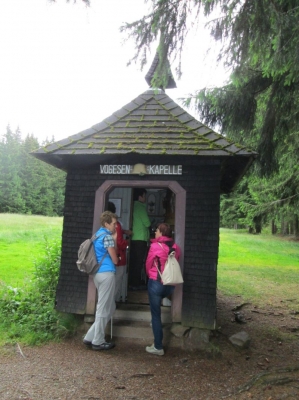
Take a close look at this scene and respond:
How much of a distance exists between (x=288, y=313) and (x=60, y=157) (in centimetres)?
649

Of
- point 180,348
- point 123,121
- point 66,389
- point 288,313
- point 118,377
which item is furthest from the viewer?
point 288,313

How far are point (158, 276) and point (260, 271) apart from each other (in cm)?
1118

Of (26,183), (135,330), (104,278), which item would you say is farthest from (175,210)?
(26,183)

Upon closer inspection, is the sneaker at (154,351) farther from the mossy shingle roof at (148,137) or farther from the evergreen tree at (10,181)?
the evergreen tree at (10,181)

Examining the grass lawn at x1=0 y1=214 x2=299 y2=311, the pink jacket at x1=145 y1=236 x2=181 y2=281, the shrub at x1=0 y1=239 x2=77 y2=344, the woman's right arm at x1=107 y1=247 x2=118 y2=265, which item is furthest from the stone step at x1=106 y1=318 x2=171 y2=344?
the grass lawn at x1=0 y1=214 x2=299 y2=311

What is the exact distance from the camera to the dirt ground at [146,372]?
4047mm

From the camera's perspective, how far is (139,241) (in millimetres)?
6938

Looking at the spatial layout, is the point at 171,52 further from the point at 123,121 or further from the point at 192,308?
the point at 192,308

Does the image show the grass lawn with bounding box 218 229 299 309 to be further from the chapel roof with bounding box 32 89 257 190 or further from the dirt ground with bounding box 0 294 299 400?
the chapel roof with bounding box 32 89 257 190

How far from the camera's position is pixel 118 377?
4.41 meters

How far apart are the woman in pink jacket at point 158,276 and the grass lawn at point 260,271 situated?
17.5 feet

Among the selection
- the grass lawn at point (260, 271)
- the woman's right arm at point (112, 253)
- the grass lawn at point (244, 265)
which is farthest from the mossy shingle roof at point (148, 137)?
the grass lawn at point (260, 271)

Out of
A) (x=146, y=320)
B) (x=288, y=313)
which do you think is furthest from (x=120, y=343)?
(x=288, y=313)

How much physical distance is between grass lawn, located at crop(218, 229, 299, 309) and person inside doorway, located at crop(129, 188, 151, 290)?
3.91 metres
